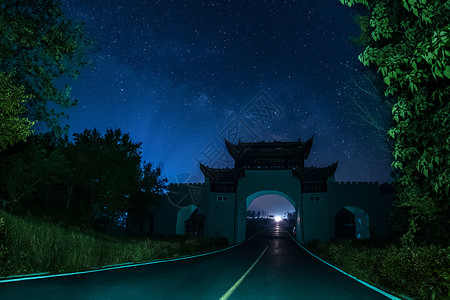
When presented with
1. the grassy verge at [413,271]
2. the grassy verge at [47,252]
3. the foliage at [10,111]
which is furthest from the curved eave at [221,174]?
the foliage at [10,111]

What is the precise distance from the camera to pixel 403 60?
12.7 ft

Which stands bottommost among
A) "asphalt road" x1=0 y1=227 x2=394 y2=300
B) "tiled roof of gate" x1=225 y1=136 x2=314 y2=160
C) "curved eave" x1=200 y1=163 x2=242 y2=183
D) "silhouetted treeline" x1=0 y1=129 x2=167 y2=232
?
"asphalt road" x1=0 y1=227 x2=394 y2=300

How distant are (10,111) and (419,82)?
33.3 feet

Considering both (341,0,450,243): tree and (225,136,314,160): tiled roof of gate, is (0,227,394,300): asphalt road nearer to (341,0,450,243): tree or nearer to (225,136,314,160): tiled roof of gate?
(341,0,450,243): tree

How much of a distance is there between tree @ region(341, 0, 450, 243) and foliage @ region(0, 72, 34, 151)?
8709 mm

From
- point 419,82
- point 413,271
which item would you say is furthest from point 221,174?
point 419,82

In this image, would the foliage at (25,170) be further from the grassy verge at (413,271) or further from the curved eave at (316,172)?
the curved eave at (316,172)

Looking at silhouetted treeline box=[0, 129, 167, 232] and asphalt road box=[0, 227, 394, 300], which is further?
silhouetted treeline box=[0, 129, 167, 232]

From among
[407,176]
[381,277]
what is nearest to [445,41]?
[407,176]

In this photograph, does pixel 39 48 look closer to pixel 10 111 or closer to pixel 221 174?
pixel 10 111

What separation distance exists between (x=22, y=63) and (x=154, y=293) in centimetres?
883

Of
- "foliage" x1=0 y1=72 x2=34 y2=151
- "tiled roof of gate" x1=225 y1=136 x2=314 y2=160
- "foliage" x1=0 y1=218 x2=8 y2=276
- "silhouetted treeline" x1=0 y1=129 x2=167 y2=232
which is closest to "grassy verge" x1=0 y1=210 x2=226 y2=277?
"foliage" x1=0 y1=218 x2=8 y2=276

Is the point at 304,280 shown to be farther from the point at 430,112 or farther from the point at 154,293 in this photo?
the point at 430,112

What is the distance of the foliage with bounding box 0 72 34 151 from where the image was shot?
23.9ft
